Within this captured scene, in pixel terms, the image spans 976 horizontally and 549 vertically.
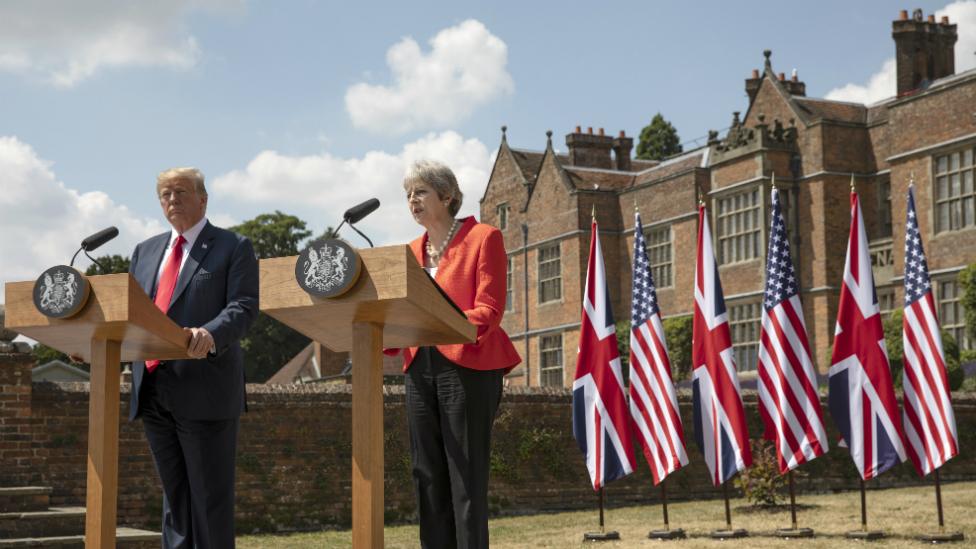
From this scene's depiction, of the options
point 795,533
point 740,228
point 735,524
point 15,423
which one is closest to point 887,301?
point 740,228

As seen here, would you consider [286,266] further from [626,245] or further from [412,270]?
[626,245]

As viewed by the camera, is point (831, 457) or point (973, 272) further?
point (973, 272)

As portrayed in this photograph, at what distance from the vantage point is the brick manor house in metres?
26.2

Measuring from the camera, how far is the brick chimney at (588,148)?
38.6m

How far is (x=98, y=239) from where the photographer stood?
14.8ft

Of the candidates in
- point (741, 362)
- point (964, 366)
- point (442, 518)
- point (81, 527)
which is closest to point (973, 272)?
point (964, 366)

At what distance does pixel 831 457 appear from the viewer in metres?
17.1

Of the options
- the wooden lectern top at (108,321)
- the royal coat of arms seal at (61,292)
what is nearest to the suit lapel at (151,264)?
the wooden lectern top at (108,321)

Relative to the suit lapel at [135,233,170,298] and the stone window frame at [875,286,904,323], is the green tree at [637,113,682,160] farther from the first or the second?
the suit lapel at [135,233,170,298]

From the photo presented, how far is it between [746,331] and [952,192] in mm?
6237

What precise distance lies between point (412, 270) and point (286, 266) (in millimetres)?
424

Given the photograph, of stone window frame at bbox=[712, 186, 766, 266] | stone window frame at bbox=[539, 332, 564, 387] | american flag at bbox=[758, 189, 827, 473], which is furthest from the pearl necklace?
stone window frame at bbox=[539, 332, 564, 387]

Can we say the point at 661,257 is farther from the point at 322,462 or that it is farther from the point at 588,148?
the point at 322,462

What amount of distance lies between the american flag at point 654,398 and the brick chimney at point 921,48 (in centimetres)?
2248
